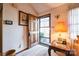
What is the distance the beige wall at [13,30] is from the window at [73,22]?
66 cm

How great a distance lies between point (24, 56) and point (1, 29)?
1.81ft

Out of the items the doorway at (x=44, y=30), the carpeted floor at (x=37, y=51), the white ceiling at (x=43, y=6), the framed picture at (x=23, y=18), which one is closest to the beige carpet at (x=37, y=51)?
the carpeted floor at (x=37, y=51)

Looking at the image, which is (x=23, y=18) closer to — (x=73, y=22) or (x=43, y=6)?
(x=43, y=6)

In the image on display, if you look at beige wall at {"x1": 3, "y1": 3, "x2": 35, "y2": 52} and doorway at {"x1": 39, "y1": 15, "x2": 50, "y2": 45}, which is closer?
beige wall at {"x1": 3, "y1": 3, "x2": 35, "y2": 52}

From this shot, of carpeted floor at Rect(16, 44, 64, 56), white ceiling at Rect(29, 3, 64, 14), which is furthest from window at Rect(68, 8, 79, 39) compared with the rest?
carpeted floor at Rect(16, 44, 64, 56)

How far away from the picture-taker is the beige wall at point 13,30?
1567mm

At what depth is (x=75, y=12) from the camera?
5.34ft

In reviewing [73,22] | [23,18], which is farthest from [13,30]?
[73,22]

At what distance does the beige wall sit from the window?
0.66m

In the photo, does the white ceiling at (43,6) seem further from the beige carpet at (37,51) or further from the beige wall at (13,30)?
the beige carpet at (37,51)

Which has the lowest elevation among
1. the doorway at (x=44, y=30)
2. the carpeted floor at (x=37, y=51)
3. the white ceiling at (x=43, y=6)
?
the carpeted floor at (x=37, y=51)

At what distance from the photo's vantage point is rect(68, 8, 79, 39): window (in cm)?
162

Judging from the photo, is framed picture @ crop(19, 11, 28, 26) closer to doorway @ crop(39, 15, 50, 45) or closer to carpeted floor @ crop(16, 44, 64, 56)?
doorway @ crop(39, 15, 50, 45)

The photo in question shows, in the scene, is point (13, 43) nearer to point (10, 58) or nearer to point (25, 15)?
point (10, 58)
